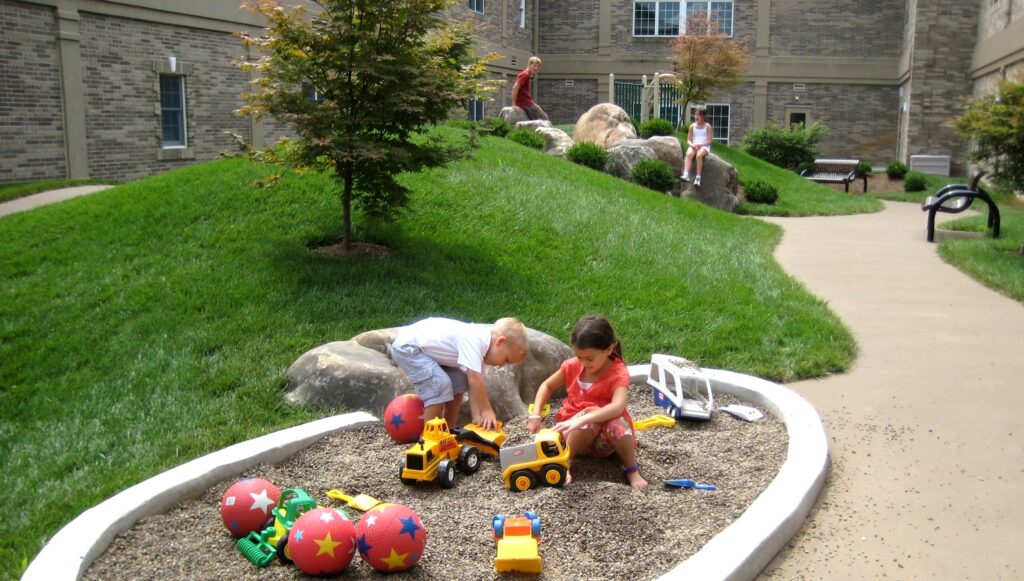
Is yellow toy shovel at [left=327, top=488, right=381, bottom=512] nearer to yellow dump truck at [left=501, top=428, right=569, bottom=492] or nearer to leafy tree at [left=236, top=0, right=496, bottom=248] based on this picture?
yellow dump truck at [left=501, top=428, right=569, bottom=492]

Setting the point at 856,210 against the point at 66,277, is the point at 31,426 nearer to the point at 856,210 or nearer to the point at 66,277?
the point at 66,277

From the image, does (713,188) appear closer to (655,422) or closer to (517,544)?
(655,422)

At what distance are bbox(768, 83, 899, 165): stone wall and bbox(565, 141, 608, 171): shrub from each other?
79.1 ft

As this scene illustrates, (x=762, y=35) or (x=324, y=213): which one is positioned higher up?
(x=762, y=35)

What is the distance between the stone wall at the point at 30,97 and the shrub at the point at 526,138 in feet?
29.9

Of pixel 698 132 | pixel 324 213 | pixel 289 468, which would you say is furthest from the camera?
pixel 698 132

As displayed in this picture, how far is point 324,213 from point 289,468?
5.56 meters

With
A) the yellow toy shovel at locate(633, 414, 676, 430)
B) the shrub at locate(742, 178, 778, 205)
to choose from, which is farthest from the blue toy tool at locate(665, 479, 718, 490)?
the shrub at locate(742, 178, 778, 205)

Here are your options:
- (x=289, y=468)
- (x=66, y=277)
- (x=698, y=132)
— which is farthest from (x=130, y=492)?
(x=698, y=132)

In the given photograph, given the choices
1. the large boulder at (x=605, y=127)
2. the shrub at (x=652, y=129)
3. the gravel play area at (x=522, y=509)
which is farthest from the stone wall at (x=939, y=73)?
the gravel play area at (x=522, y=509)

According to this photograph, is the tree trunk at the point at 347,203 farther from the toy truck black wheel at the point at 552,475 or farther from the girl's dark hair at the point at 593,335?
the toy truck black wheel at the point at 552,475

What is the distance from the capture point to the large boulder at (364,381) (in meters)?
6.08

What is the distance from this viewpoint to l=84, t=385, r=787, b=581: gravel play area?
384 cm

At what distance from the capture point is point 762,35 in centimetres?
3972
